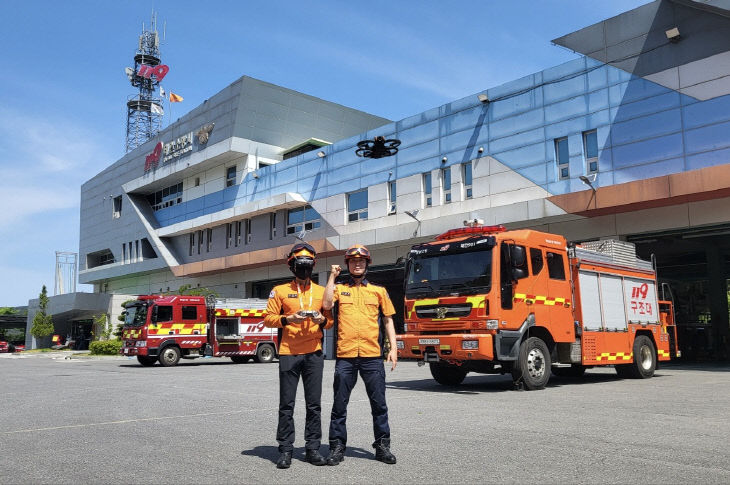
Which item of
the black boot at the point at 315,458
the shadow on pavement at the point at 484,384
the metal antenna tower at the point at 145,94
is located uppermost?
the metal antenna tower at the point at 145,94

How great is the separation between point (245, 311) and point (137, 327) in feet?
13.5

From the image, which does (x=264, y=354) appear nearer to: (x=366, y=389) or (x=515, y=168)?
(x=515, y=168)

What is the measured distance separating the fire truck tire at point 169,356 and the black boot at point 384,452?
19801mm

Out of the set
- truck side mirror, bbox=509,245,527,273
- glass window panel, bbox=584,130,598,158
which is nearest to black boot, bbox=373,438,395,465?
truck side mirror, bbox=509,245,527,273

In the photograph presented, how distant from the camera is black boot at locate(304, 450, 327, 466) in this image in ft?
18.2

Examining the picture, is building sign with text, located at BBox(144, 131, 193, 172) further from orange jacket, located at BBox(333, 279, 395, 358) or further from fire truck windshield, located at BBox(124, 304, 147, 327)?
orange jacket, located at BBox(333, 279, 395, 358)

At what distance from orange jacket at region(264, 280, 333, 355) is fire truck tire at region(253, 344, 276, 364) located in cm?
2068

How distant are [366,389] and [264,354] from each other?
21.1 metres

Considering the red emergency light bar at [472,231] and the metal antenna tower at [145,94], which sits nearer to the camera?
the red emergency light bar at [472,231]

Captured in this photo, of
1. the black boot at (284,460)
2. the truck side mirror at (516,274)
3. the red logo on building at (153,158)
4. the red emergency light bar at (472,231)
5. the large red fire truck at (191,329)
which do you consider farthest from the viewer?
the red logo on building at (153,158)

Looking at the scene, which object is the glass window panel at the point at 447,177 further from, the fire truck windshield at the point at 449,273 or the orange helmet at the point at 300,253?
the orange helmet at the point at 300,253

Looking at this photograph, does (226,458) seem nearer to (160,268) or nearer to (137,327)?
(137,327)

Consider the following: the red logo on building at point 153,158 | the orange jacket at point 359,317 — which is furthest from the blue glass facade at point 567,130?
the red logo on building at point 153,158

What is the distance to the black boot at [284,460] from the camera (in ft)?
17.7
